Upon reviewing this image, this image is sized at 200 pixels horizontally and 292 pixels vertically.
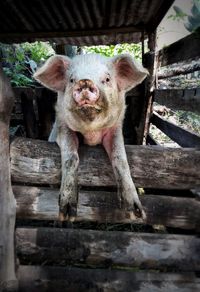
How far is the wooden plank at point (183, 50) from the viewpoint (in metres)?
3.31

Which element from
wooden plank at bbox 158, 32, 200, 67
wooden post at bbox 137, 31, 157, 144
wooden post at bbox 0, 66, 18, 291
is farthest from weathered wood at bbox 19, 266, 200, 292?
wooden post at bbox 137, 31, 157, 144

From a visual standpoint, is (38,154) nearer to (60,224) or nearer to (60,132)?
(60,132)

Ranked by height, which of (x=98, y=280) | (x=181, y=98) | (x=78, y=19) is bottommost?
(x=98, y=280)

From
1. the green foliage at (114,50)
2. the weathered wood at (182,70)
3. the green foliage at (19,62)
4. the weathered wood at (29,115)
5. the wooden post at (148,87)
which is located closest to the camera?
the weathered wood at (182,70)

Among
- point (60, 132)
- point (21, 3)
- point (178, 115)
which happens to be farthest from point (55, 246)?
point (178, 115)

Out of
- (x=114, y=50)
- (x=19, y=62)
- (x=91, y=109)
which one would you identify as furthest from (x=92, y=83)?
(x=114, y=50)

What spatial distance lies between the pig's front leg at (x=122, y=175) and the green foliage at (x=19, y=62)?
4.01 metres

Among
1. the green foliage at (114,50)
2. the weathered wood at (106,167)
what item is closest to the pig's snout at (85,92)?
the weathered wood at (106,167)

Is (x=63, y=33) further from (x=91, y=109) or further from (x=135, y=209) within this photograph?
(x=135, y=209)

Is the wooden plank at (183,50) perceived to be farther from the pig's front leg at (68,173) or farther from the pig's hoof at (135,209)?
the pig's hoof at (135,209)

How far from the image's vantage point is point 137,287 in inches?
122

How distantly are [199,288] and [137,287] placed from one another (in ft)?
1.80

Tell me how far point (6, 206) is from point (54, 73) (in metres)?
1.33

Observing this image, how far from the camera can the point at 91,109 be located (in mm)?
2768
